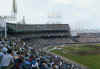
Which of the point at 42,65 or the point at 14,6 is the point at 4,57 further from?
the point at 14,6

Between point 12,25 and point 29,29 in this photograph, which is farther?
point 29,29

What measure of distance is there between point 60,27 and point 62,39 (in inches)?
282

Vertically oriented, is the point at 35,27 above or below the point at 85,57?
above

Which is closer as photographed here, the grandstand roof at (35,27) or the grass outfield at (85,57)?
the grass outfield at (85,57)

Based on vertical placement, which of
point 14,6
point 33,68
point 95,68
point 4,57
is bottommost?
point 95,68

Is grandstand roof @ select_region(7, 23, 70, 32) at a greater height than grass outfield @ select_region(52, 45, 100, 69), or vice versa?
grandstand roof @ select_region(7, 23, 70, 32)

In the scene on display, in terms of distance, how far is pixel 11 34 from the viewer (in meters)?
56.5

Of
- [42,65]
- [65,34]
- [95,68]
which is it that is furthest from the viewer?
[65,34]

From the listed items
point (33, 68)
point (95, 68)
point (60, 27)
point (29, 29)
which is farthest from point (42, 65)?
point (60, 27)

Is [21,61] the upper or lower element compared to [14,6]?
lower

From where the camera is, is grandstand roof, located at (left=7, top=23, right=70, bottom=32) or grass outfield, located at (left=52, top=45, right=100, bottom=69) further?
grandstand roof, located at (left=7, top=23, right=70, bottom=32)

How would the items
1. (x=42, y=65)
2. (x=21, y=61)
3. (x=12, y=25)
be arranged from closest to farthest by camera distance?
(x=21, y=61), (x=42, y=65), (x=12, y=25)

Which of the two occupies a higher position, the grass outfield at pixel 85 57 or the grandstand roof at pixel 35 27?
the grandstand roof at pixel 35 27

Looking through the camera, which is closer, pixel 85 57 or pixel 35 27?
pixel 85 57
